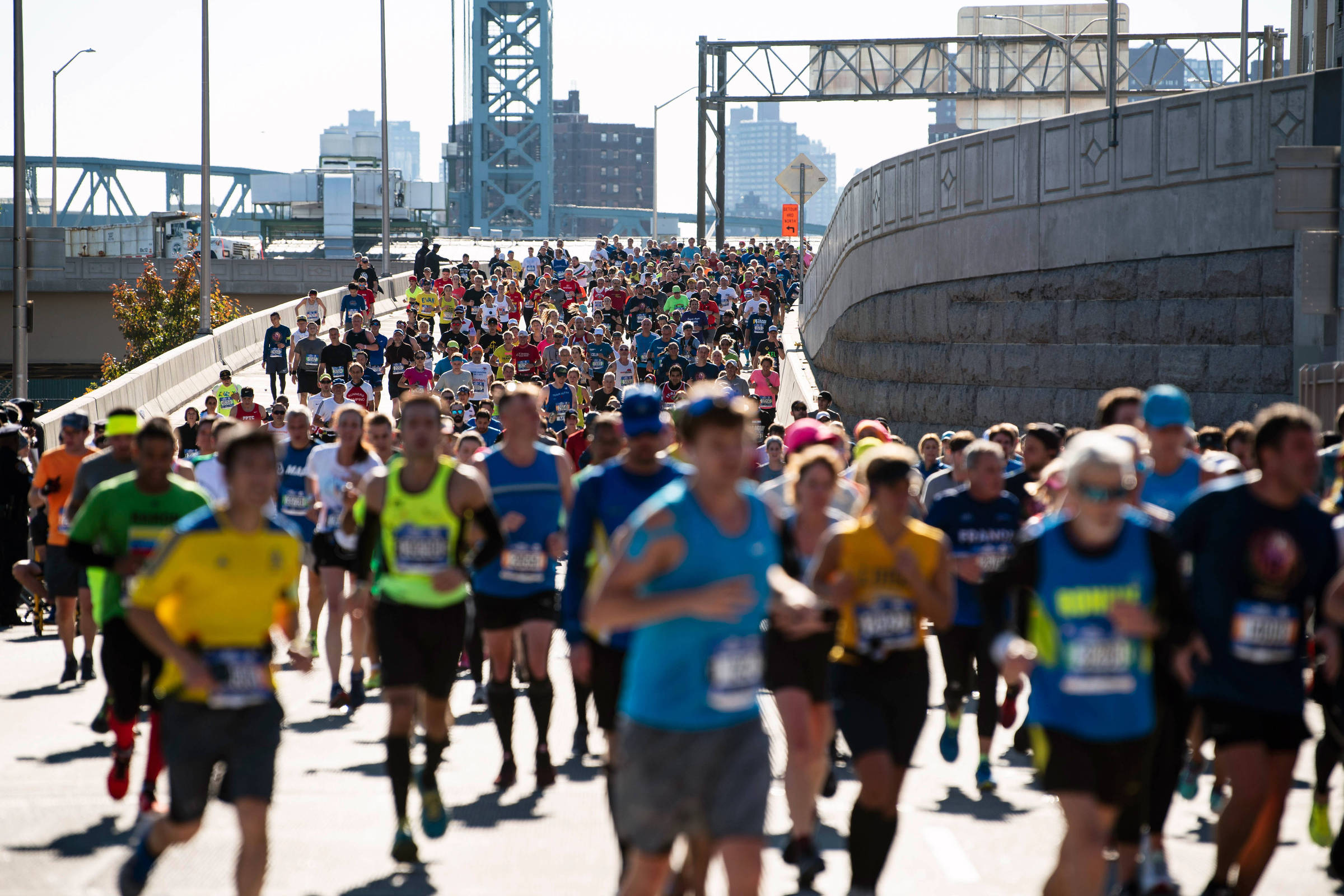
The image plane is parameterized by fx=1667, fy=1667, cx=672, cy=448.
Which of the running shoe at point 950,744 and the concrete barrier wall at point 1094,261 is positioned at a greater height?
the concrete barrier wall at point 1094,261

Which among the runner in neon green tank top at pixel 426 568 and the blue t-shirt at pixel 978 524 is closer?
the runner in neon green tank top at pixel 426 568

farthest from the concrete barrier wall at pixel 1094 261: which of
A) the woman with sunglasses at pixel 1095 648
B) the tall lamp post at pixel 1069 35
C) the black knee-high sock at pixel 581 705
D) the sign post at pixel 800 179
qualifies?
the tall lamp post at pixel 1069 35

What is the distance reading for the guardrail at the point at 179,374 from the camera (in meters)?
25.6

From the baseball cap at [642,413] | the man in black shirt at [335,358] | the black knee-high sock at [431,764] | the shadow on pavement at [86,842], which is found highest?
the man in black shirt at [335,358]

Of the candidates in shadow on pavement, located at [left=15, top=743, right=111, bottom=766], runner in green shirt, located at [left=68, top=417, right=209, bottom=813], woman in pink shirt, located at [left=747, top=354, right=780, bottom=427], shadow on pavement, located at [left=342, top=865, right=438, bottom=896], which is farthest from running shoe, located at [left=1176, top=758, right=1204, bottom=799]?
woman in pink shirt, located at [left=747, top=354, right=780, bottom=427]

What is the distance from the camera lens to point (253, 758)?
550 cm

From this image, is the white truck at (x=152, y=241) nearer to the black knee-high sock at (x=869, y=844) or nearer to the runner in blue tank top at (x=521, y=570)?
the runner in blue tank top at (x=521, y=570)

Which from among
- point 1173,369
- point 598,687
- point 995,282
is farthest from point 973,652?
point 995,282

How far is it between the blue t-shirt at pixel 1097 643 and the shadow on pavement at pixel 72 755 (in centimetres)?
579

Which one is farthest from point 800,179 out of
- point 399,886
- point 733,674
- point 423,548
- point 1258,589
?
point 733,674

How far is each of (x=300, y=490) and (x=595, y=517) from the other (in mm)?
5629

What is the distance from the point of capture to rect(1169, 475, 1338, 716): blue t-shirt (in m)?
5.65

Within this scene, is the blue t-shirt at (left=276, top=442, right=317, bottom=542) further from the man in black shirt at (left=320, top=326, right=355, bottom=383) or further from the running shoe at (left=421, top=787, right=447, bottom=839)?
the man in black shirt at (left=320, top=326, right=355, bottom=383)

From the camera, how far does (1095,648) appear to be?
5121 millimetres
